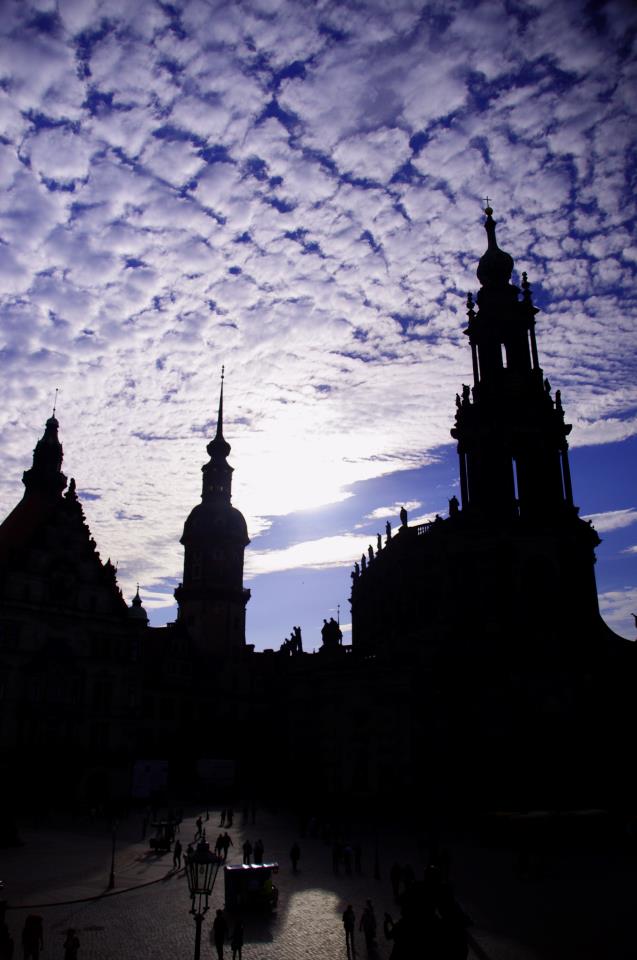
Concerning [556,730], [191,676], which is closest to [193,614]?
[191,676]

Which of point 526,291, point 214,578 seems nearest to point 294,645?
point 214,578

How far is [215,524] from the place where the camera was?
9431cm

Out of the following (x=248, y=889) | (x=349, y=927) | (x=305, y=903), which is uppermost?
(x=248, y=889)

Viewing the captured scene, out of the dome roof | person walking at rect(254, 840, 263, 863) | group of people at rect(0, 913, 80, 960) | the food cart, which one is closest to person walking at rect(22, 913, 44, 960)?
group of people at rect(0, 913, 80, 960)

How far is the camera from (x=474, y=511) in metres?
59.8

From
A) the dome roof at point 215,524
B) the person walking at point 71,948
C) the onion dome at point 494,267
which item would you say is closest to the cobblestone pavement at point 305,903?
the person walking at point 71,948

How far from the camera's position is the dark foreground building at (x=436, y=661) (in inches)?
2088

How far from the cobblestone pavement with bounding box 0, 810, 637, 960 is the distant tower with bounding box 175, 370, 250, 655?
50.8m

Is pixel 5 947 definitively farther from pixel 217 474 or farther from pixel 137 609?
pixel 217 474

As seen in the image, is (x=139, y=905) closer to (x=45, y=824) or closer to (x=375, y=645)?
(x=45, y=824)

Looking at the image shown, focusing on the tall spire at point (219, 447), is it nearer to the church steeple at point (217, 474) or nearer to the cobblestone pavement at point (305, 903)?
the church steeple at point (217, 474)

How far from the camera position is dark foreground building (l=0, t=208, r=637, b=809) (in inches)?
2088

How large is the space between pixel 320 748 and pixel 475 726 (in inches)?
474

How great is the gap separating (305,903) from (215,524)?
68916 mm
